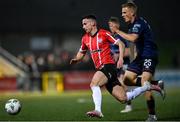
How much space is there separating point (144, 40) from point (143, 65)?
1.82 ft

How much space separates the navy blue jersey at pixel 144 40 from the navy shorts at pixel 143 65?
0.11m

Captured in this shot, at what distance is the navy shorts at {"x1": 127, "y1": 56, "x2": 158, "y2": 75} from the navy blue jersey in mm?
111

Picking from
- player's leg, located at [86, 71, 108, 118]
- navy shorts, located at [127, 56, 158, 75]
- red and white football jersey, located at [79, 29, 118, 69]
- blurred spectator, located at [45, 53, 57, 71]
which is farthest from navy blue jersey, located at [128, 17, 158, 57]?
blurred spectator, located at [45, 53, 57, 71]

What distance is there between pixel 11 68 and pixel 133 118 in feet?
81.5

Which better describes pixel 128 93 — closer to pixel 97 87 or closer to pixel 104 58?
pixel 97 87

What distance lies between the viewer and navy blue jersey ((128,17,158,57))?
1182cm

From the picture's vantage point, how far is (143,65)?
12055 millimetres

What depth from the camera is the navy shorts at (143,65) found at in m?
11.9

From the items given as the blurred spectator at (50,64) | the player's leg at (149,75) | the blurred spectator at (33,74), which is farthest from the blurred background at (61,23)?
the player's leg at (149,75)

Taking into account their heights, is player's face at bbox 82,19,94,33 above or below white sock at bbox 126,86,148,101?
above

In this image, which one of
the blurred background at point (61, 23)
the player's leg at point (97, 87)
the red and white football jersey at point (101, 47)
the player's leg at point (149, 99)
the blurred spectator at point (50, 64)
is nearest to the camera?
the player's leg at point (97, 87)

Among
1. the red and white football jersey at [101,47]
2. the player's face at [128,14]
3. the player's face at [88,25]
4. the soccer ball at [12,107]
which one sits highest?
the player's face at [128,14]

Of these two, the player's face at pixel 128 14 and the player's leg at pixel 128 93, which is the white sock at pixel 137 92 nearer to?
the player's leg at pixel 128 93

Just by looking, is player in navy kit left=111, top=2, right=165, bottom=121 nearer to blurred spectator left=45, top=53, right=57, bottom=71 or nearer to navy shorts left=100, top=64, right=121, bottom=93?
navy shorts left=100, top=64, right=121, bottom=93
